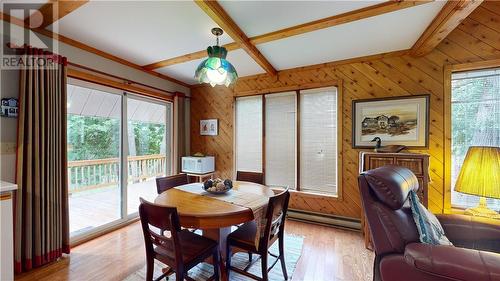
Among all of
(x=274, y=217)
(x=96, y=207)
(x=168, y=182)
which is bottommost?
(x=96, y=207)

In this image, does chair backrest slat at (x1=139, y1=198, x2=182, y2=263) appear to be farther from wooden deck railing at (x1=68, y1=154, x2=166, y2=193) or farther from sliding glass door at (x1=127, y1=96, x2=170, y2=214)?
sliding glass door at (x1=127, y1=96, x2=170, y2=214)

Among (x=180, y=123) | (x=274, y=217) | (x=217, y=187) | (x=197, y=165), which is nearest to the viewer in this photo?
(x=274, y=217)

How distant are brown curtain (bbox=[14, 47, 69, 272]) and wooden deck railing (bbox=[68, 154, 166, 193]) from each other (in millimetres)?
442

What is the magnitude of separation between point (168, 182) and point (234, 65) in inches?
78.7

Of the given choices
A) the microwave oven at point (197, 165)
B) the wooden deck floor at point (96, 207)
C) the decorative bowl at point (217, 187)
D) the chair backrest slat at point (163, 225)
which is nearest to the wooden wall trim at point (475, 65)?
the decorative bowl at point (217, 187)

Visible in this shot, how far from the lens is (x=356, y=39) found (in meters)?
2.49

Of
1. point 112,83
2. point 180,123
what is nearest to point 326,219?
point 180,123

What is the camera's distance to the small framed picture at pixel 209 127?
4164mm

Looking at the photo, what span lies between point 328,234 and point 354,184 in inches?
31.2

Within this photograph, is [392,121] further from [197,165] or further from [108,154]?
[108,154]

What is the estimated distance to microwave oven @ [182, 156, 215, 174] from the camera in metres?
3.78

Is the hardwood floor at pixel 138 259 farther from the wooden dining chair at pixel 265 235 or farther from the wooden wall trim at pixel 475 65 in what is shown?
the wooden wall trim at pixel 475 65

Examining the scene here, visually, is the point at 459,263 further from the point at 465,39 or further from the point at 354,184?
the point at 465,39

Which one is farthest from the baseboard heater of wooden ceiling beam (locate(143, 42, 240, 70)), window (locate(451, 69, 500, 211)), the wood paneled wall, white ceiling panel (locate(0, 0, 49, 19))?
white ceiling panel (locate(0, 0, 49, 19))
